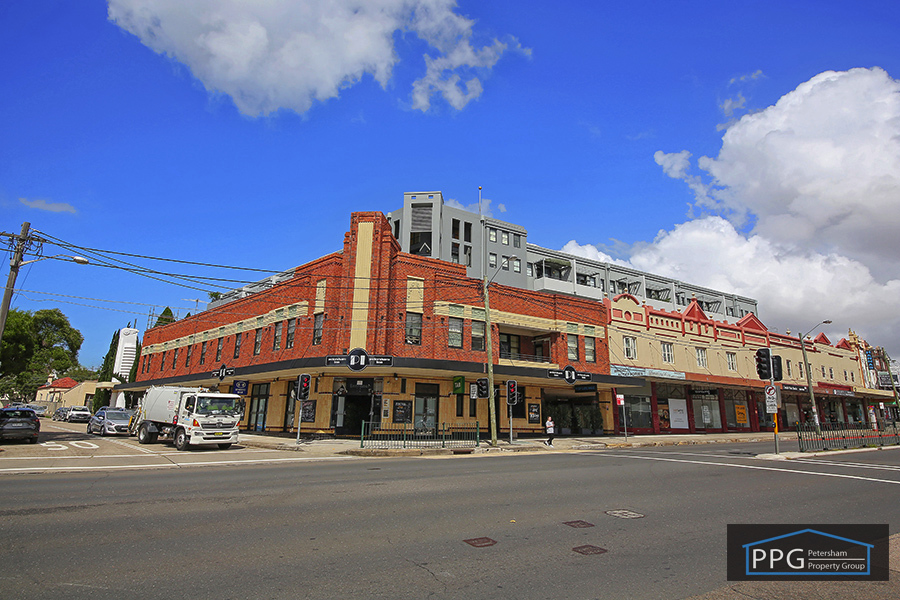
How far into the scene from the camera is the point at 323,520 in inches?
308

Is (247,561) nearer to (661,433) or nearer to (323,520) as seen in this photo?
(323,520)

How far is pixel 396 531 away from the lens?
23.8 ft

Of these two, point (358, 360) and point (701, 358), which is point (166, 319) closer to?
point (358, 360)

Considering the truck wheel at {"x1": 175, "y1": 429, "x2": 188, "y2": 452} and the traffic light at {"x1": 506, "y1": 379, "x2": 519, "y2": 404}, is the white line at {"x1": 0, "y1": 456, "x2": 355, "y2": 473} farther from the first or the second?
the traffic light at {"x1": 506, "y1": 379, "x2": 519, "y2": 404}

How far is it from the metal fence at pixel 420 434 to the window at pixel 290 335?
293 inches

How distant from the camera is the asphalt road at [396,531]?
513 centimetres

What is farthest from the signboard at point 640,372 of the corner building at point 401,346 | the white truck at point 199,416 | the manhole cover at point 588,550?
the manhole cover at point 588,550

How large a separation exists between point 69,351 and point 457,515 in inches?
4070

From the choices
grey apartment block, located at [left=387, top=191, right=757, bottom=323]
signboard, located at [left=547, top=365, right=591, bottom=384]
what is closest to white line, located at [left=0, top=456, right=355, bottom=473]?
signboard, located at [left=547, top=365, right=591, bottom=384]

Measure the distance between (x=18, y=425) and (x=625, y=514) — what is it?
25.4 meters

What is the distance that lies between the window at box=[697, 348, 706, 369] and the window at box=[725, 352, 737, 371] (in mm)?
3223

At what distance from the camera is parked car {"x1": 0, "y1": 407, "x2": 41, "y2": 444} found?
851 inches

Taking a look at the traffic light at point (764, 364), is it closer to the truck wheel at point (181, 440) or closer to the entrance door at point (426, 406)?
the entrance door at point (426, 406)
